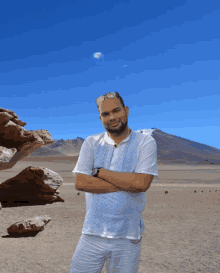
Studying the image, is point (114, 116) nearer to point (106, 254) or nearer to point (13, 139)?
point (106, 254)

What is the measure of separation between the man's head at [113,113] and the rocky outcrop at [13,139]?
861 centimetres

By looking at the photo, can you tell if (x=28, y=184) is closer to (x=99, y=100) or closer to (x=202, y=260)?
(x=202, y=260)

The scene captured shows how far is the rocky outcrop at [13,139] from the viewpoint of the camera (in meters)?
10.1

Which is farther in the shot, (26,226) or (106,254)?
(26,226)

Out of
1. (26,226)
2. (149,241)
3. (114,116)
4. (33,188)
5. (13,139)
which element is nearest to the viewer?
(114,116)

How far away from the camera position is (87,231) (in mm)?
2010

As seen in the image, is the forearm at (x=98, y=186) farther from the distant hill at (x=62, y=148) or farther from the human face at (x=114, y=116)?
the distant hill at (x=62, y=148)

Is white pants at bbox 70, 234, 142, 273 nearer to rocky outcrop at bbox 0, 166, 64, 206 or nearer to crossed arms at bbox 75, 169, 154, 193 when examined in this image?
crossed arms at bbox 75, 169, 154, 193

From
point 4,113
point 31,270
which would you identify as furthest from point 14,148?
point 31,270

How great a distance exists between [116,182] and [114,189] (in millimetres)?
76

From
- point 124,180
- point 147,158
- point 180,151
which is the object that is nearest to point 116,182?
point 124,180

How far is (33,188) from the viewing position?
11.4 metres

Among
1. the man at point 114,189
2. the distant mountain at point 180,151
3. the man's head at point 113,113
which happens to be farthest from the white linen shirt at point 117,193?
the distant mountain at point 180,151

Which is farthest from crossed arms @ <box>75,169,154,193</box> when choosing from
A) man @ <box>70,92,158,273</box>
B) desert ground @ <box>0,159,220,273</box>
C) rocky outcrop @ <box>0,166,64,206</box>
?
rocky outcrop @ <box>0,166,64,206</box>
